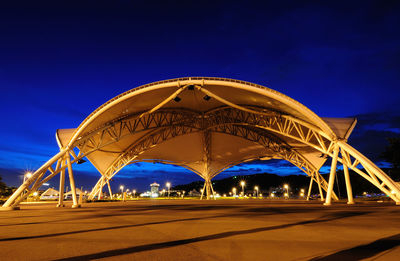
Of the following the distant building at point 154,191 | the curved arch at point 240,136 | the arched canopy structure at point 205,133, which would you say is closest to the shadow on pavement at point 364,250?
the arched canopy structure at point 205,133

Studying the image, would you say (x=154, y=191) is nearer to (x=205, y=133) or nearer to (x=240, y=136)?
(x=205, y=133)

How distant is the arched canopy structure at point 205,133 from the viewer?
25000 mm

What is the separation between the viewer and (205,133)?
4931 cm

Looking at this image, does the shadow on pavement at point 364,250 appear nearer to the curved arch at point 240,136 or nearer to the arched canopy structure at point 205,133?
the arched canopy structure at point 205,133

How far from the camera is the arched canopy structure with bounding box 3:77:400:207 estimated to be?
25000mm

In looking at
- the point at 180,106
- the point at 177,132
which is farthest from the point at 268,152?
the point at 180,106

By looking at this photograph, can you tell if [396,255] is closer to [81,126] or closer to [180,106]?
[81,126]

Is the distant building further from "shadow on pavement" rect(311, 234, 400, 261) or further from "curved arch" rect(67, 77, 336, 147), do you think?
"shadow on pavement" rect(311, 234, 400, 261)

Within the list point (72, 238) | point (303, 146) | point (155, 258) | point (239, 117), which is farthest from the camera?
point (303, 146)

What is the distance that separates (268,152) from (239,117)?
17061mm

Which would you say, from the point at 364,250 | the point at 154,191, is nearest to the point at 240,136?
the point at 364,250

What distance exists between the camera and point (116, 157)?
1836 inches

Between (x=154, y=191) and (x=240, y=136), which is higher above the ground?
(x=240, y=136)

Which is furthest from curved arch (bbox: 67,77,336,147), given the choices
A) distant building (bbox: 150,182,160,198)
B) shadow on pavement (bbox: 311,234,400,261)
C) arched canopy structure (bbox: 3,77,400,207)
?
distant building (bbox: 150,182,160,198)
